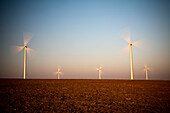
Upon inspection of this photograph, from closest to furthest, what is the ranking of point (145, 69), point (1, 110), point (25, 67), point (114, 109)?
point (1, 110) → point (114, 109) → point (25, 67) → point (145, 69)

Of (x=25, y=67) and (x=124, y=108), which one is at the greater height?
(x=25, y=67)

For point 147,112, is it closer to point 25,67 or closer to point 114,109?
point 114,109

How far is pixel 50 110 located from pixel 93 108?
2546 millimetres

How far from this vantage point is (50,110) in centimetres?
730

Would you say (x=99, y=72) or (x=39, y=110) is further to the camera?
(x=99, y=72)

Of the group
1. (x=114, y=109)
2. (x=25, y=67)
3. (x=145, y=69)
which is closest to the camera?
(x=114, y=109)

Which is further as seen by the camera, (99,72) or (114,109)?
(99,72)

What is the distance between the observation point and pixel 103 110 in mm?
7477

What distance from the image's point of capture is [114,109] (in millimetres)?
7723

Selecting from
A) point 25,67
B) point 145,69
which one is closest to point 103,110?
point 25,67

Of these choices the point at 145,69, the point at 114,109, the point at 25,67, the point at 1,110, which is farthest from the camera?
the point at 145,69

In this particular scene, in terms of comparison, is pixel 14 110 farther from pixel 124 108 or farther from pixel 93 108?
pixel 124 108

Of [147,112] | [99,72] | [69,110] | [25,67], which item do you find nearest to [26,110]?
[69,110]

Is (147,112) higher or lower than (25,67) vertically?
lower
